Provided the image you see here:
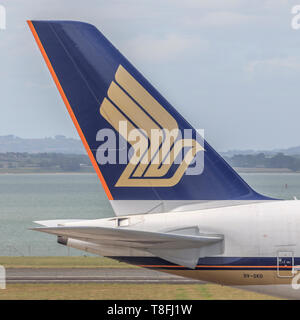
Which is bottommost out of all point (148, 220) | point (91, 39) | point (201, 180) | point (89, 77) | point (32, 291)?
point (32, 291)

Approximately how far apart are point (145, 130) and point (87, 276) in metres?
27.2

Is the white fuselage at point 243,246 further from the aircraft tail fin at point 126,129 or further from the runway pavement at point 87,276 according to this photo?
the runway pavement at point 87,276

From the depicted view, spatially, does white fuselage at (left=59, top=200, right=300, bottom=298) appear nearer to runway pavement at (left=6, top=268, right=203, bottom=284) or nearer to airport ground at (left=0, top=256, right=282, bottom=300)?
airport ground at (left=0, top=256, right=282, bottom=300)

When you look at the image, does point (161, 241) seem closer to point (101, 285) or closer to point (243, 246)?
point (243, 246)

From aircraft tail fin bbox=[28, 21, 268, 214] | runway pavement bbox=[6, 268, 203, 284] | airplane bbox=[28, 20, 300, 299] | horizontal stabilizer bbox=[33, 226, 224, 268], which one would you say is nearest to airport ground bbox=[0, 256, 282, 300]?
runway pavement bbox=[6, 268, 203, 284]

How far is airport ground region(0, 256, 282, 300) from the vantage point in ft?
106

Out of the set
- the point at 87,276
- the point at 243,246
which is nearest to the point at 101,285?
the point at 87,276

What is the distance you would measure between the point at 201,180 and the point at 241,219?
1714 millimetres

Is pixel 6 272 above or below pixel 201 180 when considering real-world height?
below

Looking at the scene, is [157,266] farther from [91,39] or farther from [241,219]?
[91,39]

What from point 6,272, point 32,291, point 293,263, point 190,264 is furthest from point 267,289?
point 6,272

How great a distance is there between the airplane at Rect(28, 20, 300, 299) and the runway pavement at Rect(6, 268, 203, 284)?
844 inches

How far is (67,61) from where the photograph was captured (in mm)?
18156

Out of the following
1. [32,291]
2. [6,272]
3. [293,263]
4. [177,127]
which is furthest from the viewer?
[6,272]
